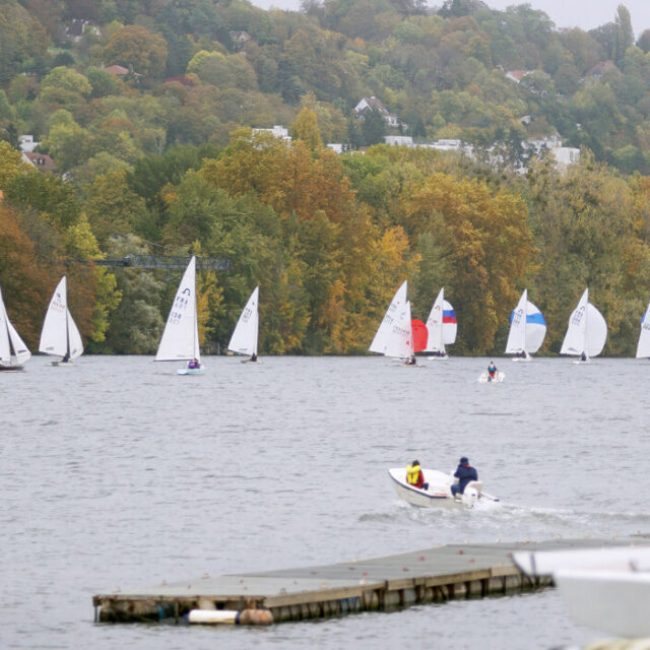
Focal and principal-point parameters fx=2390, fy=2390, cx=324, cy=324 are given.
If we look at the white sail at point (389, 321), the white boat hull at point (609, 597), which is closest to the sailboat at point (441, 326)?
the white sail at point (389, 321)

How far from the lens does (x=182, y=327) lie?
107m

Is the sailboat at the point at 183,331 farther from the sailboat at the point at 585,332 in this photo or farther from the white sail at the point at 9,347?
the sailboat at the point at 585,332

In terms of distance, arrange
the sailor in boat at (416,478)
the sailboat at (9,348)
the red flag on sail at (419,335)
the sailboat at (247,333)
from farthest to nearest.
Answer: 1. the red flag on sail at (419,335)
2. the sailboat at (247,333)
3. the sailboat at (9,348)
4. the sailor in boat at (416,478)

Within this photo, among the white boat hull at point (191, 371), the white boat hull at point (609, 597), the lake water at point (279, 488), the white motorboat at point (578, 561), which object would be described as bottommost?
the lake water at point (279, 488)

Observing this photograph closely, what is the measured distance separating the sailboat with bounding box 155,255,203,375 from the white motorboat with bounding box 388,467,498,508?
2137 inches

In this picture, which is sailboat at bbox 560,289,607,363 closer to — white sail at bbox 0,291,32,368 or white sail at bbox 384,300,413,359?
white sail at bbox 384,300,413,359

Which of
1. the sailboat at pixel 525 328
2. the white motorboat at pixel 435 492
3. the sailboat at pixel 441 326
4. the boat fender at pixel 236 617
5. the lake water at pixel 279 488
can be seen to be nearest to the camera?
the boat fender at pixel 236 617

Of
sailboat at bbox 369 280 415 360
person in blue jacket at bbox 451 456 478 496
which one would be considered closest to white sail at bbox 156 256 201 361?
sailboat at bbox 369 280 415 360

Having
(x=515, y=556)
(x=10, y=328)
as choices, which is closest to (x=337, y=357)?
(x=10, y=328)

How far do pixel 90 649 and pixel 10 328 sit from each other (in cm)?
8302

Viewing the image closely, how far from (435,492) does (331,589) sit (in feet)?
44.4

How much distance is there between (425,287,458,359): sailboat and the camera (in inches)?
5581

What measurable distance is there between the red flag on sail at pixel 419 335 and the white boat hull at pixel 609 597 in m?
118

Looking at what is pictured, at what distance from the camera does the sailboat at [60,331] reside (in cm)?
11806
